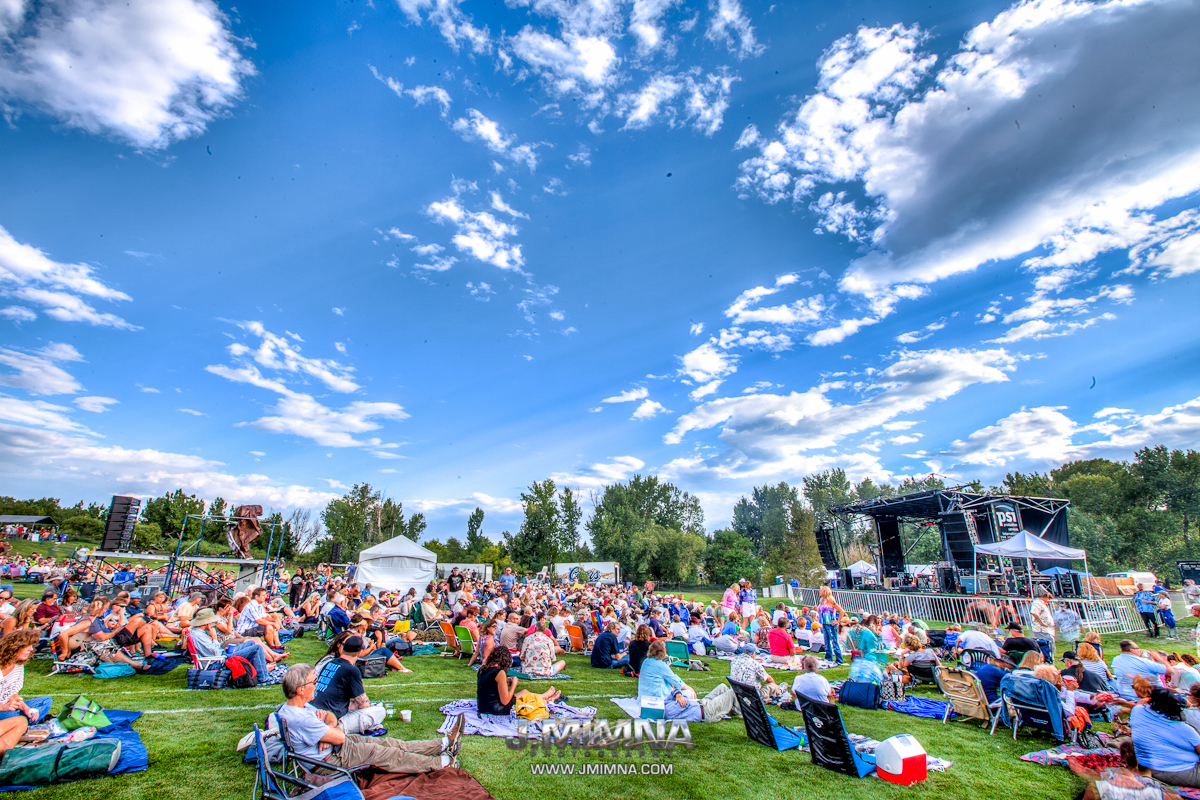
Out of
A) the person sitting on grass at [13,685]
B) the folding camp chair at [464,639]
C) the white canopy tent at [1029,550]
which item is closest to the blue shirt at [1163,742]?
the person sitting on grass at [13,685]

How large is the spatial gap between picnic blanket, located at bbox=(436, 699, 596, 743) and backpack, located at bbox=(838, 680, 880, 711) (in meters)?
3.96

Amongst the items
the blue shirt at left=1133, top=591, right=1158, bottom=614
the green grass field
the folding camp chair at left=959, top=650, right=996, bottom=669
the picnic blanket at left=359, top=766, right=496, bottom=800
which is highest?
the blue shirt at left=1133, top=591, right=1158, bottom=614

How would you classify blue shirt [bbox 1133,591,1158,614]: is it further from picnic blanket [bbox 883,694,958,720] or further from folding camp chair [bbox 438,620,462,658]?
folding camp chair [bbox 438,620,462,658]

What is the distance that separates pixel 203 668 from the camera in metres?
7.65

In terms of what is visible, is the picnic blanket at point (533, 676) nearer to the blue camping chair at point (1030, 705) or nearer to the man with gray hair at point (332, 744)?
the man with gray hair at point (332, 744)

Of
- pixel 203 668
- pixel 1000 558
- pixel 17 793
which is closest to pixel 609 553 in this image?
pixel 1000 558

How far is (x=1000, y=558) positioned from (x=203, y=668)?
23.6 metres

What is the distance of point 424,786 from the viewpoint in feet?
13.7

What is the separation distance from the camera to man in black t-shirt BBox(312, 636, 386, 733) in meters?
5.16

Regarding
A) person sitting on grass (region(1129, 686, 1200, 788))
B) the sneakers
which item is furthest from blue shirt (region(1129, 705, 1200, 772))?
the sneakers

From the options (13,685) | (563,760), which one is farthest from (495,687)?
(13,685)

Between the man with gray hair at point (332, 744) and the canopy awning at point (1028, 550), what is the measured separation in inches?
798

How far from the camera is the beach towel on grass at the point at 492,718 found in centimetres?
598

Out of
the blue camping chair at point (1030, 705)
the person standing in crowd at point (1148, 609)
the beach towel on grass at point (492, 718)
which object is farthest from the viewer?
the person standing in crowd at point (1148, 609)
